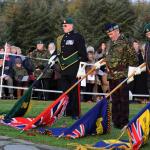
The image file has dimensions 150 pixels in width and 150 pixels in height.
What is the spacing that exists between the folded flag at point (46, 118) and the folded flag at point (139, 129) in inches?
75.6

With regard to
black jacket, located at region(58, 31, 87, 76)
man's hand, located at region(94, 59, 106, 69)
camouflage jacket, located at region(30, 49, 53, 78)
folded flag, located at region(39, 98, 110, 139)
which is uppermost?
black jacket, located at region(58, 31, 87, 76)

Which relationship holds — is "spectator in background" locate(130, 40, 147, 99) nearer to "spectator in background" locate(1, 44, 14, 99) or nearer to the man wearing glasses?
"spectator in background" locate(1, 44, 14, 99)

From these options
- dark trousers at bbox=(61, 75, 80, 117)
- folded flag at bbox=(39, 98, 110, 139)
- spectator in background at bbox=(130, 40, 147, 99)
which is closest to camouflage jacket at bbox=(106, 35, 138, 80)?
folded flag at bbox=(39, 98, 110, 139)

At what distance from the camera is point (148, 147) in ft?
23.2

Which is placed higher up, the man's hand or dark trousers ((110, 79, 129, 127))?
the man's hand

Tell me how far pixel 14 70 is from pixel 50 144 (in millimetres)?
7025

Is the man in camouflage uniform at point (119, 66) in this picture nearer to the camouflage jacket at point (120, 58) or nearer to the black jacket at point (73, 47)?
the camouflage jacket at point (120, 58)

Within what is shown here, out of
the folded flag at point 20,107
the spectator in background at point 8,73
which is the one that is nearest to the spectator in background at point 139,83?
the spectator in background at point 8,73

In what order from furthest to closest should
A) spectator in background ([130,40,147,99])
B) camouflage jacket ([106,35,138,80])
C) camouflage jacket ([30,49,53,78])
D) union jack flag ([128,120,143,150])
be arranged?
1. spectator in background ([130,40,147,99])
2. camouflage jacket ([30,49,53,78])
3. camouflage jacket ([106,35,138,80])
4. union jack flag ([128,120,143,150])

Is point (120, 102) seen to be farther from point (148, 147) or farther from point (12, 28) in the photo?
point (12, 28)

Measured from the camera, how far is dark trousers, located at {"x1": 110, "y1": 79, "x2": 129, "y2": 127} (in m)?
8.71

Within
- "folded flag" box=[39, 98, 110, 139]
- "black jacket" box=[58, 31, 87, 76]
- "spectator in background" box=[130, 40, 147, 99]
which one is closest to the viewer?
"folded flag" box=[39, 98, 110, 139]

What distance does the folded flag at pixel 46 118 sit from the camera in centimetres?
822

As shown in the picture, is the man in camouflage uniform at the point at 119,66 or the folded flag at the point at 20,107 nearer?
the man in camouflage uniform at the point at 119,66
